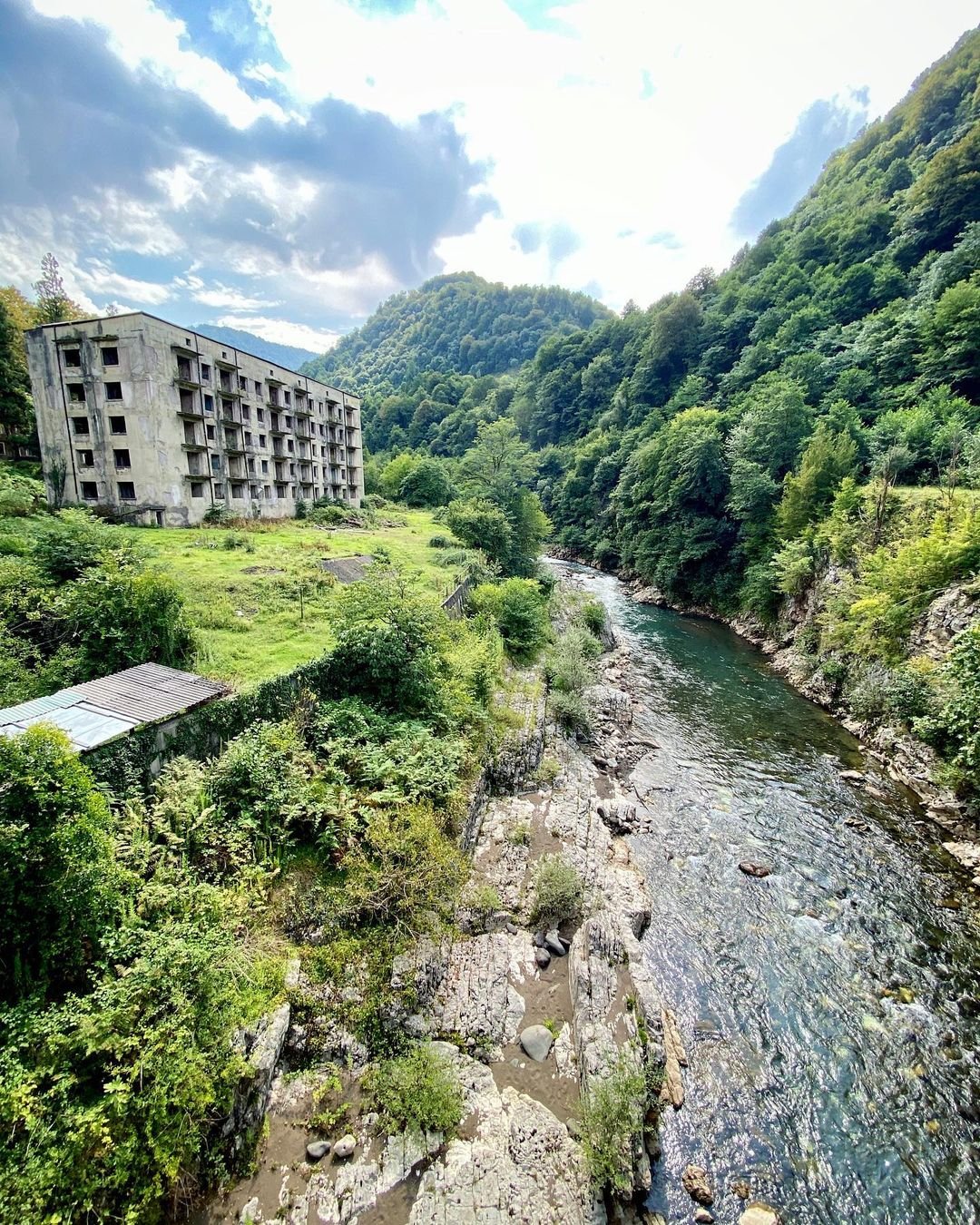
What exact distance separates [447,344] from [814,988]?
→ 558 ft

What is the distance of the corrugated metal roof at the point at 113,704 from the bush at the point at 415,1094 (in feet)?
22.7

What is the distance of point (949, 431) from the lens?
27391mm

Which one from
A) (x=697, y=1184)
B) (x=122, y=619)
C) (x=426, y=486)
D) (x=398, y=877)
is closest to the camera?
A: (x=697, y=1184)

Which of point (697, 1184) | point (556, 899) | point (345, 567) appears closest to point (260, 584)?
point (345, 567)

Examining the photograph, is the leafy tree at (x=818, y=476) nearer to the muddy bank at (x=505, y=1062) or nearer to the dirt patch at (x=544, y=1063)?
the muddy bank at (x=505, y=1062)

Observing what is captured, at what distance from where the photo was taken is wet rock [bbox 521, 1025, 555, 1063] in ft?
28.2

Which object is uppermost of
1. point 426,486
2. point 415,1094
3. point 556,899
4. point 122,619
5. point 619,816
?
point 426,486

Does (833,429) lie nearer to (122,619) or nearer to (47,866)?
(122,619)

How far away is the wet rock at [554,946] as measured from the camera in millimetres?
10617

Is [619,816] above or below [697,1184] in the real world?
above

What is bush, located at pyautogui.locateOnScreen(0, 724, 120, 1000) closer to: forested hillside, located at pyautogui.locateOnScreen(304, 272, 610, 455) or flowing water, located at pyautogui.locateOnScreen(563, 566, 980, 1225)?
flowing water, located at pyautogui.locateOnScreen(563, 566, 980, 1225)

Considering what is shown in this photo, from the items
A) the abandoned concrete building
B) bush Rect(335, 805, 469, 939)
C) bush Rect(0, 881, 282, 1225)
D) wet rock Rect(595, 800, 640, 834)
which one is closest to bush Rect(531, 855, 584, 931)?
bush Rect(335, 805, 469, 939)

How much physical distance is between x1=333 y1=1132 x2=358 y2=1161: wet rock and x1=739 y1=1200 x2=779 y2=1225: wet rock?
5805 mm

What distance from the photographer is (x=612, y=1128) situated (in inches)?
287
